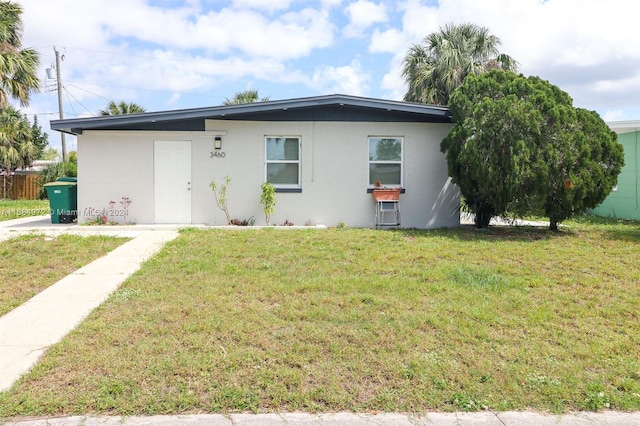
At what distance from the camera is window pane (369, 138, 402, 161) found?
11008 mm

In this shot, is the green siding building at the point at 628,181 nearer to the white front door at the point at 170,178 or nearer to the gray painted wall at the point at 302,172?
the gray painted wall at the point at 302,172

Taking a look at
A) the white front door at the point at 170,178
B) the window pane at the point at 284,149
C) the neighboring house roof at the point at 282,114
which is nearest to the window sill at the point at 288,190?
the window pane at the point at 284,149

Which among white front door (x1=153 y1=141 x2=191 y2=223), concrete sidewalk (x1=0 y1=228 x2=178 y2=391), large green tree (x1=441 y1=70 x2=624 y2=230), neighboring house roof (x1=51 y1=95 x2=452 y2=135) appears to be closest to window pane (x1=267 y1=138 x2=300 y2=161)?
neighboring house roof (x1=51 y1=95 x2=452 y2=135)

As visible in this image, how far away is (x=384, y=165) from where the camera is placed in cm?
1104

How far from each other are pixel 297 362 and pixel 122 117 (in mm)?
8567

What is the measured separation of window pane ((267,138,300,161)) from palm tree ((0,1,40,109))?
37.8 ft

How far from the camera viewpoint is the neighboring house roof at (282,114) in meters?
10.1

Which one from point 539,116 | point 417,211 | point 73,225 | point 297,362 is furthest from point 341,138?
point 297,362

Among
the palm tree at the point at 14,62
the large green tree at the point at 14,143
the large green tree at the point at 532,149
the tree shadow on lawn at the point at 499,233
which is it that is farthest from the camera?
the large green tree at the point at 14,143

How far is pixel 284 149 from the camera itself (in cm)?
1091

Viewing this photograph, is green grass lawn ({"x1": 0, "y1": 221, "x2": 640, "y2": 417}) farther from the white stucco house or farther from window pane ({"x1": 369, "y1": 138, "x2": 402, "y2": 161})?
window pane ({"x1": 369, "y1": 138, "x2": 402, "y2": 161})

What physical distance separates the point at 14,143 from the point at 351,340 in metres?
25.9

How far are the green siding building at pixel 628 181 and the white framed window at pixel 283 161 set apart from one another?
9.76 metres

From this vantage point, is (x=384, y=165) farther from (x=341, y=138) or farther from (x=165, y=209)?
(x=165, y=209)
